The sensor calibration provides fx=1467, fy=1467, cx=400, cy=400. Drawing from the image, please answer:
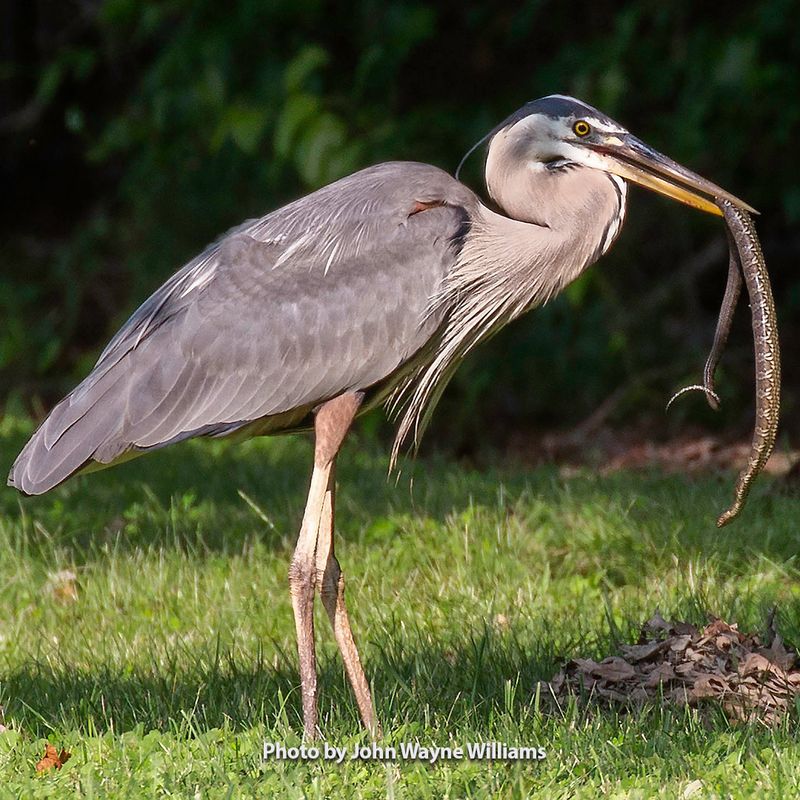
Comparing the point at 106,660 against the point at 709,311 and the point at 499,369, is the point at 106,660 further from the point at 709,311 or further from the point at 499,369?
the point at 709,311

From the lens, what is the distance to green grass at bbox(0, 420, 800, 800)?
3834mm

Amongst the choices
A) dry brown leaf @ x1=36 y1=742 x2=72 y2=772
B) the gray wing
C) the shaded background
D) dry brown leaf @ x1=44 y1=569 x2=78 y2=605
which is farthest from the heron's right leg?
the shaded background

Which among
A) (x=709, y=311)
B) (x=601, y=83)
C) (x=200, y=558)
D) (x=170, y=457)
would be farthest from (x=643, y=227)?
(x=200, y=558)

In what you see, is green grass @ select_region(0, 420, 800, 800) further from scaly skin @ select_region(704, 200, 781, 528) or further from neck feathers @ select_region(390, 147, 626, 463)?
neck feathers @ select_region(390, 147, 626, 463)

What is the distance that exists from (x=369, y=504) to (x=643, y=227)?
16.1 ft

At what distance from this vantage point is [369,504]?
687 centimetres

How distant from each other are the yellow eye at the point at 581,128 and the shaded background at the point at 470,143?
3.67m

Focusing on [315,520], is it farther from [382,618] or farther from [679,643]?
[679,643]

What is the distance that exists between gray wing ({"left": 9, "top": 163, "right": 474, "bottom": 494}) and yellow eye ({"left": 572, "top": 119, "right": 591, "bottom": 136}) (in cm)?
→ 44

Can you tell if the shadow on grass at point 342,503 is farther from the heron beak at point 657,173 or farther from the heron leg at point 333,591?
the heron beak at point 657,173

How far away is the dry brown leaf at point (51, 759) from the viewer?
3.95 m

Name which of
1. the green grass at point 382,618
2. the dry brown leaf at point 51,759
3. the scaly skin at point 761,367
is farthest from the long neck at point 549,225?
the dry brown leaf at point 51,759

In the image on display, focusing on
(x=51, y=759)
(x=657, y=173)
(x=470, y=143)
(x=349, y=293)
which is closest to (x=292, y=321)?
(x=349, y=293)

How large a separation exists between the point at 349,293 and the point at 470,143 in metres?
4.80
